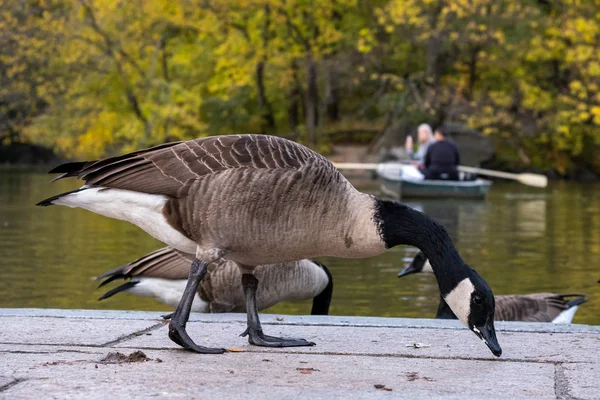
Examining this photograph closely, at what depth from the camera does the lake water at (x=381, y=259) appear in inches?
424

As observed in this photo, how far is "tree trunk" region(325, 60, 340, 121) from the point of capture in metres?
42.3

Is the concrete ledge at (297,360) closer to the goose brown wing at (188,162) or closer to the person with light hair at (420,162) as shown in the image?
the goose brown wing at (188,162)

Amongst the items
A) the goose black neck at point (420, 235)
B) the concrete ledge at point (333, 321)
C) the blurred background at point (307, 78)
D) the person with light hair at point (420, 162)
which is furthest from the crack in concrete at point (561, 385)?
the blurred background at point (307, 78)

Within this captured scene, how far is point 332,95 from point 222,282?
40.1 meters

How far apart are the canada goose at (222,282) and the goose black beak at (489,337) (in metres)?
2.60

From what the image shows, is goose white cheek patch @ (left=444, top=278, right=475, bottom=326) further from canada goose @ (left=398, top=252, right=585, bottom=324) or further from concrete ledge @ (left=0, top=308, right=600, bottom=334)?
canada goose @ (left=398, top=252, right=585, bottom=324)

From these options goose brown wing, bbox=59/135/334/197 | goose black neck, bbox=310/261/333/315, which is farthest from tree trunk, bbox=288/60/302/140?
goose brown wing, bbox=59/135/334/197

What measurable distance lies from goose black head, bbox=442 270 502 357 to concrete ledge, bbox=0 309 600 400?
14 cm

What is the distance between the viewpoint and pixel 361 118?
4925cm

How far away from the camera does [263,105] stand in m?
48.4

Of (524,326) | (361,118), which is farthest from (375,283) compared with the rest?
(361,118)

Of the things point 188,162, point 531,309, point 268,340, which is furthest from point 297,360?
point 531,309

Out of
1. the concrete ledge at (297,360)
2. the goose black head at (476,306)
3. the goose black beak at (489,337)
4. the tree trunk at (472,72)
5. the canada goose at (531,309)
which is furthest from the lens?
the tree trunk at (472,72)

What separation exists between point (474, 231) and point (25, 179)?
25364 mm
